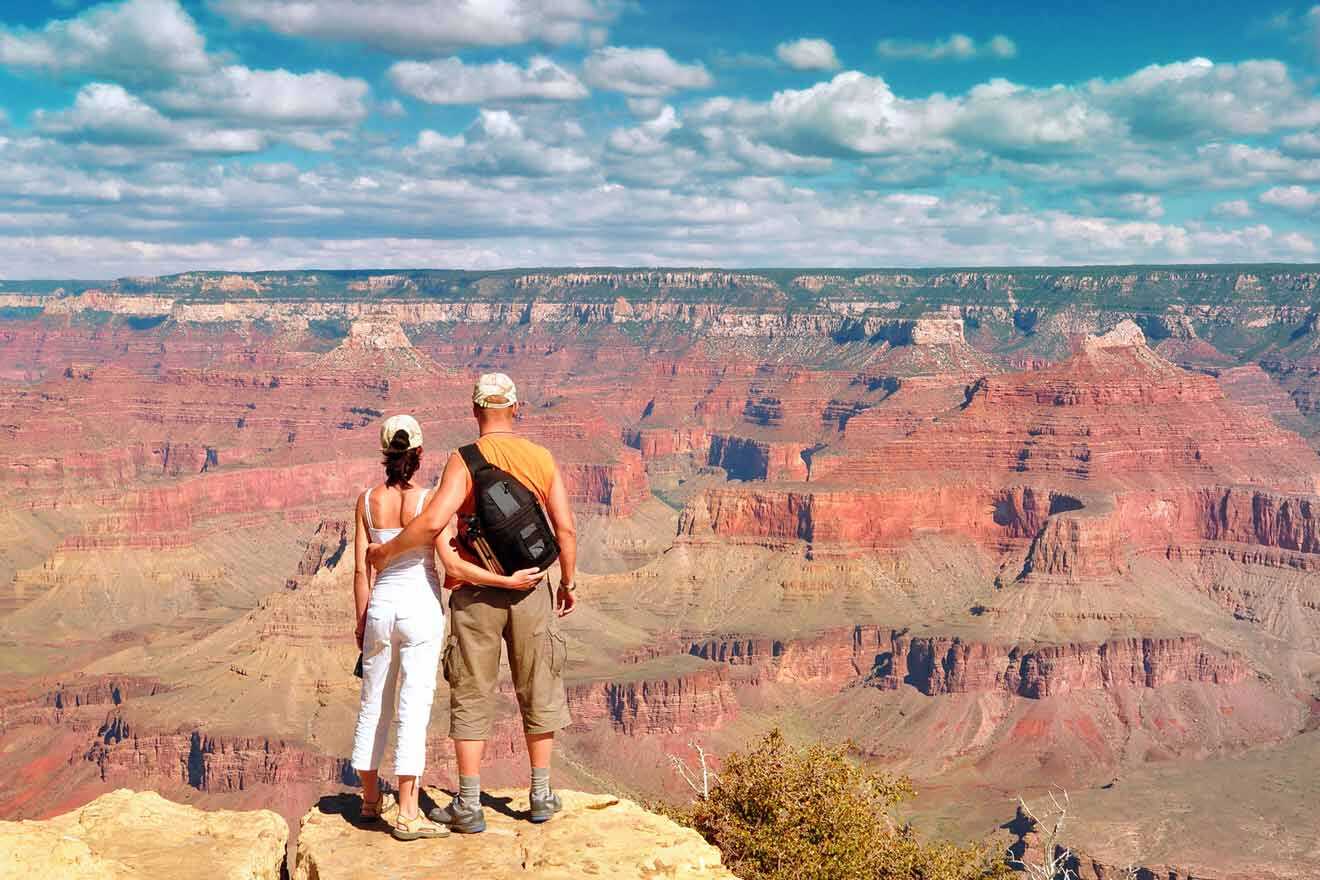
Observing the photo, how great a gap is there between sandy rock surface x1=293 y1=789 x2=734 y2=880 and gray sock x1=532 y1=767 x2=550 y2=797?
0.43m

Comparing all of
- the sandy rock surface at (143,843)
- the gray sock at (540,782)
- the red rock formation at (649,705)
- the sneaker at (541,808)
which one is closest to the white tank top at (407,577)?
the gray sock at (540,782)

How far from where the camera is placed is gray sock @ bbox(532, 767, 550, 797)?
59.2 feet

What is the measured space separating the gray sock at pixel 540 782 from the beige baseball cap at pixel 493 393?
4816 millimetres

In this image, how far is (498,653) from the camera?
18.0 metres

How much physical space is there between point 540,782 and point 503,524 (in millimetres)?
3676

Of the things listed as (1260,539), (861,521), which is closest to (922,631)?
(861,521)

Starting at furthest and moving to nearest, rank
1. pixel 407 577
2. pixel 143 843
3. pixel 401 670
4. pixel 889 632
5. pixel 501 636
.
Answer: pixel 889 632, pixel 501 636, pixel 401 670, pixel 407 577, pixel 143 843

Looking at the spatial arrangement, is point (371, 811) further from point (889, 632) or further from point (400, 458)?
point (889, 632)

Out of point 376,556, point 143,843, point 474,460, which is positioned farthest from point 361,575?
point 143,843

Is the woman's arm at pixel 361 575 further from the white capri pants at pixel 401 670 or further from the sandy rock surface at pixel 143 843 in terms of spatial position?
the sandy rock surface at pixel 143 843

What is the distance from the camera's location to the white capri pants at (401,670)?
17422mm

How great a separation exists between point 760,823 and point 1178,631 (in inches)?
4766

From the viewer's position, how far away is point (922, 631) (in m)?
132

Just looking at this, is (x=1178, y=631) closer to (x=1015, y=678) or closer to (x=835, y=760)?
(x=1015, y=678)
